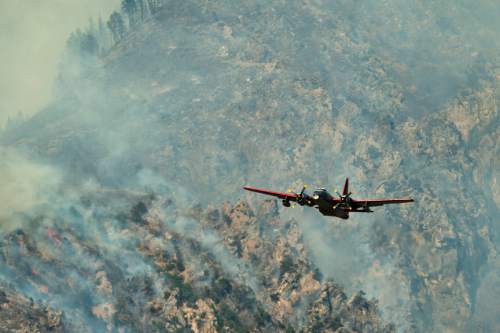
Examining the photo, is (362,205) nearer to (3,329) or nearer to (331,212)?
(331,212)

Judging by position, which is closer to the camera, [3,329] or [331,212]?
[331,212]

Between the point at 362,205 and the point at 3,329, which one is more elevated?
the point at 362,205

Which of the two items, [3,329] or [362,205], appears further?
[3,329]

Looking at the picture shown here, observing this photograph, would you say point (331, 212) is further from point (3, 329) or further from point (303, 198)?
point (3, 329)

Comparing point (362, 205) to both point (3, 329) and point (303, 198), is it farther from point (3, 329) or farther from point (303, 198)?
point (3, 329)

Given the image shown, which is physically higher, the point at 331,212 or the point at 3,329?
the point at 331,212

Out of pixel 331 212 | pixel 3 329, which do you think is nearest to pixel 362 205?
pixel 331 212

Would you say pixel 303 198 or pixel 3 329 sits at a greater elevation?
pixel 303 198
